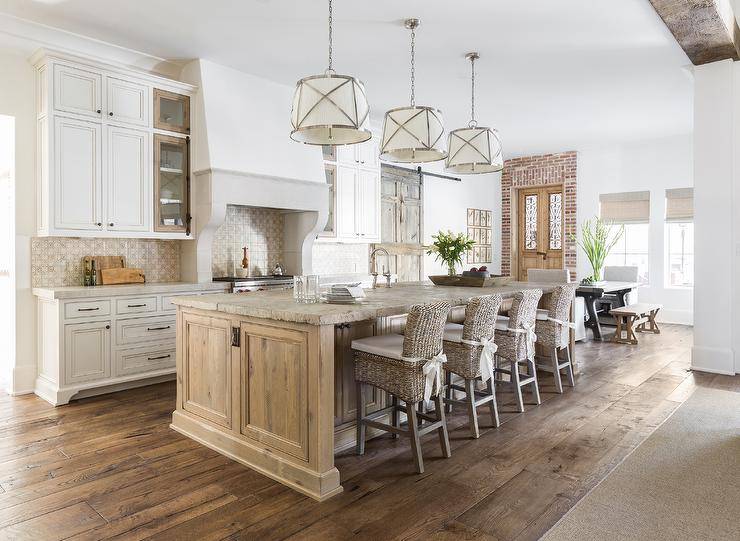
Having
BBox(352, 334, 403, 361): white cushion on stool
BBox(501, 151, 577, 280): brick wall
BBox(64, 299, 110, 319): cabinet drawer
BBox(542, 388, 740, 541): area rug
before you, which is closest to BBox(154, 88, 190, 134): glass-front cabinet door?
BBox(64, 299, 110, 319): cabinet drawer

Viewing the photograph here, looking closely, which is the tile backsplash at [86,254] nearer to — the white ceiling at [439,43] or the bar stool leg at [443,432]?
the white ceiling at [439,43]

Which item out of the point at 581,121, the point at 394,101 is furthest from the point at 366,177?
the point at 581,121

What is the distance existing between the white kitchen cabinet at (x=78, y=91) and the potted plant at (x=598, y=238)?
6.96 metres

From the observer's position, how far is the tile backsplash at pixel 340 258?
6.89 meters

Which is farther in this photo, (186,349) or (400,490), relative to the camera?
(186,349)

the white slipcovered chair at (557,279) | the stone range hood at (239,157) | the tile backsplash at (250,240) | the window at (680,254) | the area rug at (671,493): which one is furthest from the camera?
the window at (680,254)

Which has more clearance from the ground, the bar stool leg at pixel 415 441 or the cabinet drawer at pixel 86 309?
the cabinet drawer at pixel 86 309

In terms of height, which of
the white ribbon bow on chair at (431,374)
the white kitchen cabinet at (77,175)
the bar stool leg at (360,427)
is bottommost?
the bar stool leg at (360,427)

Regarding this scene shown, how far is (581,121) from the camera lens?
7418 millimetres

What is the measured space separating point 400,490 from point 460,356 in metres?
0.99

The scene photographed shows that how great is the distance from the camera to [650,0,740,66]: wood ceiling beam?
3.88 meters

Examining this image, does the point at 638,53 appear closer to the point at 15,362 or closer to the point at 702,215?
the point at 702,215

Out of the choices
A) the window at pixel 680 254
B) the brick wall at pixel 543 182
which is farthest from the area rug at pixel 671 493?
the brick wall at pixel 543 182

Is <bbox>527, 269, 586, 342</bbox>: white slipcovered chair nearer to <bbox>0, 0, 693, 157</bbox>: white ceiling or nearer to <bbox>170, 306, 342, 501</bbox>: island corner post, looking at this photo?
<bbox>0, 0, 693, 157</bbox>: white ceiling
